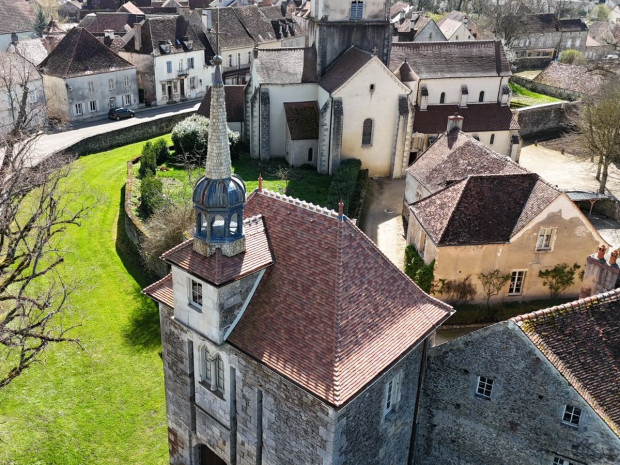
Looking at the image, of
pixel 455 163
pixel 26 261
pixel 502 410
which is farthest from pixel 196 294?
pixel 455 163

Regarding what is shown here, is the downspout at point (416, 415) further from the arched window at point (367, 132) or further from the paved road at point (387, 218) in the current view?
the arched window at point (367, 132)

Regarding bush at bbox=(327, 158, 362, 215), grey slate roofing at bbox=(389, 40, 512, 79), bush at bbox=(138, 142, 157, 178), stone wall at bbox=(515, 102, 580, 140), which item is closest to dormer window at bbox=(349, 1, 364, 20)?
grey slate roofing at bbox=(389, 40, 512, 79)

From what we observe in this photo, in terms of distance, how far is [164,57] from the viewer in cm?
7700

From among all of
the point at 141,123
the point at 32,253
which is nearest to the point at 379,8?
the point at 141,123

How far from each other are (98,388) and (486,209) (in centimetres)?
2258

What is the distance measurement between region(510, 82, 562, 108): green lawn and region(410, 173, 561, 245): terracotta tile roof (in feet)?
155

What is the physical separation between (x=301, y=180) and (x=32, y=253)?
27995mm

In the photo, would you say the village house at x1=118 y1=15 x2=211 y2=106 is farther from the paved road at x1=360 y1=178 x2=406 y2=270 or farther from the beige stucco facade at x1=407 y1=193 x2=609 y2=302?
the beige stucco facade at x1=407 y1=193 x2=609 y2=302

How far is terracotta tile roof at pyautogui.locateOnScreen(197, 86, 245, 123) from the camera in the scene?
200 ft

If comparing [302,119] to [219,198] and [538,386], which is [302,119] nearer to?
[219,198]

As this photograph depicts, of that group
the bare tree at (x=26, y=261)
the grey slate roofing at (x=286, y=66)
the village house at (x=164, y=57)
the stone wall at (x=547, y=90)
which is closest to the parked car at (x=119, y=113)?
the village house at (x=164, y=57)

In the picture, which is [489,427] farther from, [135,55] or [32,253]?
[135,55]

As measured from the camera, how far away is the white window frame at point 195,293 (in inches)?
808

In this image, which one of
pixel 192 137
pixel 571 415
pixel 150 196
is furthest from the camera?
pixel 192 137
